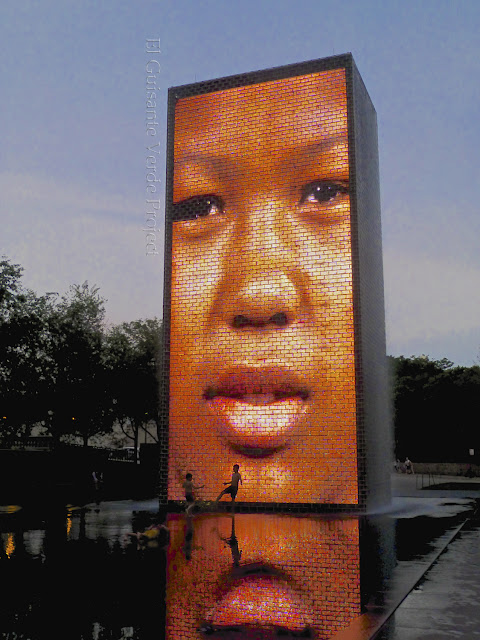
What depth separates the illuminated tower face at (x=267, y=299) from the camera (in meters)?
22.0

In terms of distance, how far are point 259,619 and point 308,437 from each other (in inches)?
564

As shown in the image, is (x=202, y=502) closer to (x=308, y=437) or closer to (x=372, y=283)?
(x=308, y=437)

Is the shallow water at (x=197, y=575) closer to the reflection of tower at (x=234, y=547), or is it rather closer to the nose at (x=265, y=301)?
the reflection of tower at (x=234, y=547)

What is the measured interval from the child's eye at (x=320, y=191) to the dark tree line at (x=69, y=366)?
21953mm

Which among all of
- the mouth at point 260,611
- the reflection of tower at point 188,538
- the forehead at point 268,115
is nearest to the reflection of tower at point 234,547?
the reflection of tower at point 188,538

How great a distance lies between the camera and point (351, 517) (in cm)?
2053

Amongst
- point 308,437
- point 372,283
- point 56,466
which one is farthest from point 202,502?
point 56,466

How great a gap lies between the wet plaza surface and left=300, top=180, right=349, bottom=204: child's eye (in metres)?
10.6

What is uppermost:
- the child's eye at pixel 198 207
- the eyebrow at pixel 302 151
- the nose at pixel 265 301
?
the eyebrow at pixel 302 151

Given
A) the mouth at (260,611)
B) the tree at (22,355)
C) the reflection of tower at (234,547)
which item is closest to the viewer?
the mouth at (260,611)

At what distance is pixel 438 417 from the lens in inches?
2692

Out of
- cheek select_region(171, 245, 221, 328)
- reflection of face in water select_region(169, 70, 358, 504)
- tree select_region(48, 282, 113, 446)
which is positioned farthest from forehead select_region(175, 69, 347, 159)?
tree select_region(48, 282, 113, 446)

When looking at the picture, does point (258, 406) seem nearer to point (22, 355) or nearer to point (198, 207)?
point (198, 207)

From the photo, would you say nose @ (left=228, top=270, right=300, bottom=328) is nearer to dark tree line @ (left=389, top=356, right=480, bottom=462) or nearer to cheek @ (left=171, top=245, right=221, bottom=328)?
cheek @ (left=171, top=245, right=221, bottom=328)
